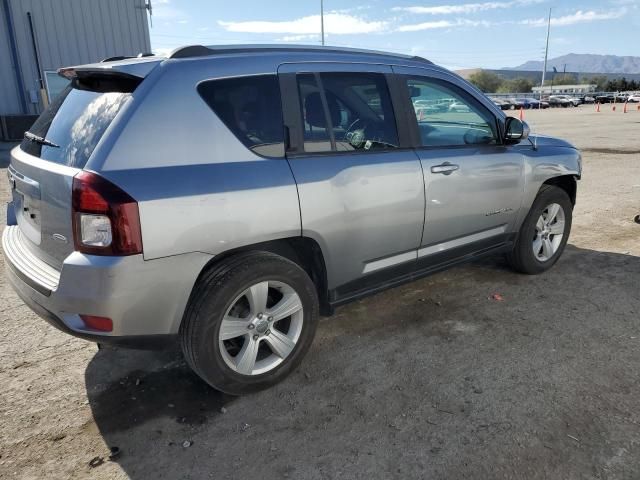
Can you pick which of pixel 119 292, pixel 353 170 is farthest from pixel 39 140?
pixel 353 170

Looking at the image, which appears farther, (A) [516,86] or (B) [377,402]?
(A) [516,86]

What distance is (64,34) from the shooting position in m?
18.8

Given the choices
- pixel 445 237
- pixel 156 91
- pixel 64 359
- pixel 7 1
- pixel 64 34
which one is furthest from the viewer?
pixel 64 34

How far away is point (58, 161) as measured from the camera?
8.23ft

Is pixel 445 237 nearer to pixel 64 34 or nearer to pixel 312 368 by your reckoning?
pixel 312 368

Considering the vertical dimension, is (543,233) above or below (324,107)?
below

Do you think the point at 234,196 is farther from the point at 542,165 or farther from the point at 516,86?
the point at 516,86

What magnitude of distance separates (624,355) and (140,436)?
297 cm

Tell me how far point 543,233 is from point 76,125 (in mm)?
3908

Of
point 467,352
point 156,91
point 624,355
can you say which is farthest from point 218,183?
point 624,355

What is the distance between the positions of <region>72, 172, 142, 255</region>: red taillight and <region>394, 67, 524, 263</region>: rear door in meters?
1.96

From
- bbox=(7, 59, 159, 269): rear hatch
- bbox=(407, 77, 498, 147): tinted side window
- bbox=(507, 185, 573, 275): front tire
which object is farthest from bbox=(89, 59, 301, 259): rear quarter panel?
bbox=(507, 185, 573, 275): front tire

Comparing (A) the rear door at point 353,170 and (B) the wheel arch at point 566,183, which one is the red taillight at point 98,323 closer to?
(A) the rear door at point 353,170

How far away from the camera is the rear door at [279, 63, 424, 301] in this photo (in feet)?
9.46
